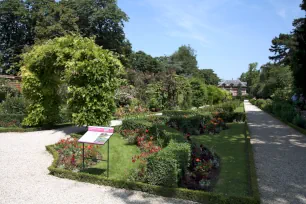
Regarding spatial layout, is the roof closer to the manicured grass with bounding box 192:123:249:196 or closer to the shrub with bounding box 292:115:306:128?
the shrub with bounding box 292:115:306:128

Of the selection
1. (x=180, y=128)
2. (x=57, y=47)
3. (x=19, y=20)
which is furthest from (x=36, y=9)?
(x=180, y=128)

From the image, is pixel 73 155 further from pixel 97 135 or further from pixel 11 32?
pixel 11 32

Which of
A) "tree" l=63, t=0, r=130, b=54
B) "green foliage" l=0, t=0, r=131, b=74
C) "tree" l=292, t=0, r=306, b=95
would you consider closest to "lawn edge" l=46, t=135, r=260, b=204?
"tree" l=292, t=0, r=306, b=95

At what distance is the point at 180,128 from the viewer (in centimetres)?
1267

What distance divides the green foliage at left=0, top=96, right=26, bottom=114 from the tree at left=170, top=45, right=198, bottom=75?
54.3 m

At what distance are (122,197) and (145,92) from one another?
20722 millimetres

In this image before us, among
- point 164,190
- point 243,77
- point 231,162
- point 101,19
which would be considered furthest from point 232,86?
point 164,190

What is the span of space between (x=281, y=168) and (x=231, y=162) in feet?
4.38

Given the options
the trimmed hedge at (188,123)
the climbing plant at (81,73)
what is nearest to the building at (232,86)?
the trimmed hedge at (188,123)

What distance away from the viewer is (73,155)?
689 centimetres

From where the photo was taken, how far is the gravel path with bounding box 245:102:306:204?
16.9 feet

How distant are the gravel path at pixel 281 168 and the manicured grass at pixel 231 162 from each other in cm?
38

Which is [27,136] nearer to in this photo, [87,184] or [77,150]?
[77,150]

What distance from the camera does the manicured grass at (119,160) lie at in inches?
257
